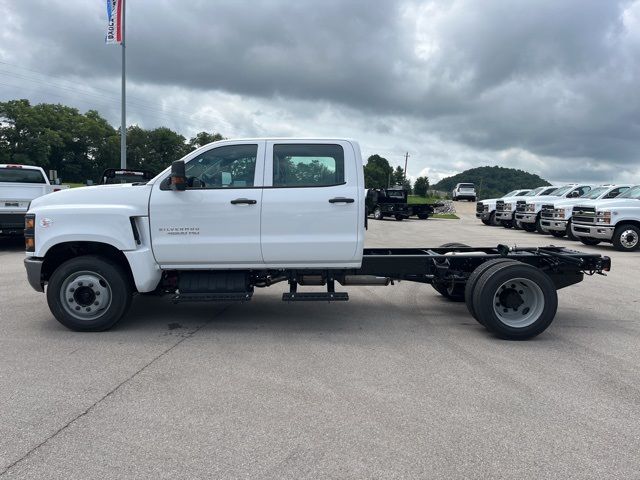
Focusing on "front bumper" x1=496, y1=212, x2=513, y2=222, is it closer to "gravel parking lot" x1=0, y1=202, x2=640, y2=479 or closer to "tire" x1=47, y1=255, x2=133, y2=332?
"gravel parking lot" x1=0, y1=202, x2=640, y2=479

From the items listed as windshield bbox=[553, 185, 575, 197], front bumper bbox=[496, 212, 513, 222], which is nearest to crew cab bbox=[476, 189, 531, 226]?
front bumper bbox=[496, 212, 513, 222]

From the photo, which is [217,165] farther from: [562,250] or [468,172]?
[468,172]

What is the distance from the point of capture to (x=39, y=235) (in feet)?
18.3

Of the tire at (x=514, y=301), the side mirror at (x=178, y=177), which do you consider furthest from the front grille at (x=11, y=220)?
the tire at (x=514, y=301)

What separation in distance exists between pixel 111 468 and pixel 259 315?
3.70m

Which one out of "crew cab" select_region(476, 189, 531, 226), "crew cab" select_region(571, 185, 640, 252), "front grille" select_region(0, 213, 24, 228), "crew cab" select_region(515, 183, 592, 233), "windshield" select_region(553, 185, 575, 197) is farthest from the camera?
"crew cab" select_region(476, 189, 531, 226)

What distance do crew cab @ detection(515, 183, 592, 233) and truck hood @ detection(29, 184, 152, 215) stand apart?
19.3 m

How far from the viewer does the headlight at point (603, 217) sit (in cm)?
1471

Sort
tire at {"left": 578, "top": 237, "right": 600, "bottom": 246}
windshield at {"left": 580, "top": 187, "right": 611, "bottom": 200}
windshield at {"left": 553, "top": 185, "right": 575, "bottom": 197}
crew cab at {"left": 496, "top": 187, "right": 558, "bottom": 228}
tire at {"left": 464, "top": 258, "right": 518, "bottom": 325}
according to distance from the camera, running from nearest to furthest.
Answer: tire at {"left": 464, "top": 258, "right": 518, "bottom": 325} → tire at {"left": 578, "top": 237, "right": 600, "bottom": 246} → windshield at {"left": 580, "top": 187, "right": 611, "bottom": 200} → windshield at {"left": 553, "top": 185, "right": 575, "bottom": 197} → crew cab at {"left": 496, "top": 187, "right": 558, "bottom": 228}

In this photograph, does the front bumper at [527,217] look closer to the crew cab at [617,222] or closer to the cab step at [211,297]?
the crew cab at [617,222]

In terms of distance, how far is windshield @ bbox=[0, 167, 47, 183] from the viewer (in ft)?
42.9

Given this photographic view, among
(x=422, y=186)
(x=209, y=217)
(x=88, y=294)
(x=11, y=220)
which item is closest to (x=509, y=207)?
(x=11, y=220)

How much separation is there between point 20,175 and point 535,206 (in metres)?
19.5

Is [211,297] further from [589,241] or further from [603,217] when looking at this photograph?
[589,241]
